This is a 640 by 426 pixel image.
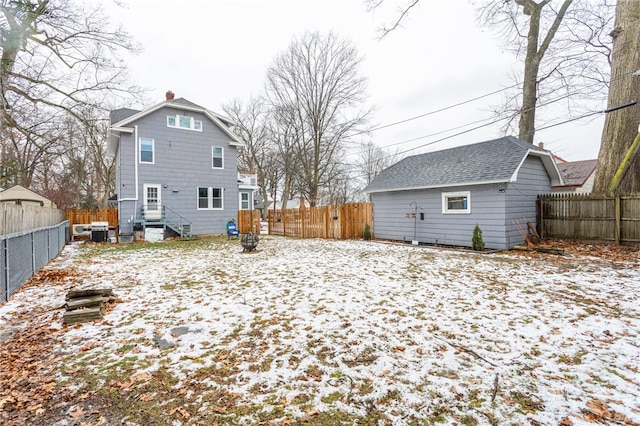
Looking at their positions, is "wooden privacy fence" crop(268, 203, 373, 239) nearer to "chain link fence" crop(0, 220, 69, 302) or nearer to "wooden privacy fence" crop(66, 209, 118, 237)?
"wooden privacy fence" crop(66, 209, 118, 237)

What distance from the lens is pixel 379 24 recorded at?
39.8 feet

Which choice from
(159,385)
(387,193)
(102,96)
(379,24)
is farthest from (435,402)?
(102,96)

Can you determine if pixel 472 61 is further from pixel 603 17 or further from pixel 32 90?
pixel 32 90

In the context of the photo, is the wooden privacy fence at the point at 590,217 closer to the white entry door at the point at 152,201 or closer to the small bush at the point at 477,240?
the small bush at the point at 477,240

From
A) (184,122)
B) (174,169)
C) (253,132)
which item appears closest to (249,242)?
(174,169)

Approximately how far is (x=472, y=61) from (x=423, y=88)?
6607 mm

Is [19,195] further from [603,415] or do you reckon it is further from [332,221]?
[603,415]

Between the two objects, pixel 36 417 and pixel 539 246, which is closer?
pixel 36 417

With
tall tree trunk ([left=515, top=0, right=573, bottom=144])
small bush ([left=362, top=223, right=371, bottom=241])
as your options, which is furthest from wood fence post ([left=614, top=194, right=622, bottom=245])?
small bush ([left=362, top=223, right=371, bottom=241])

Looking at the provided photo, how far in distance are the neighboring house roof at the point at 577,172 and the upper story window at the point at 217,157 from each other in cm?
2657

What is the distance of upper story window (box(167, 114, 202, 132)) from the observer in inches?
632

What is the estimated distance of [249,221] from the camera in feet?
62.6

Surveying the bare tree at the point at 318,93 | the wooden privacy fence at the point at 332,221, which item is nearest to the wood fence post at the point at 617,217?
the wooden privacy fence at the point at 332,221

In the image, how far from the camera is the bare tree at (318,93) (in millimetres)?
21750
